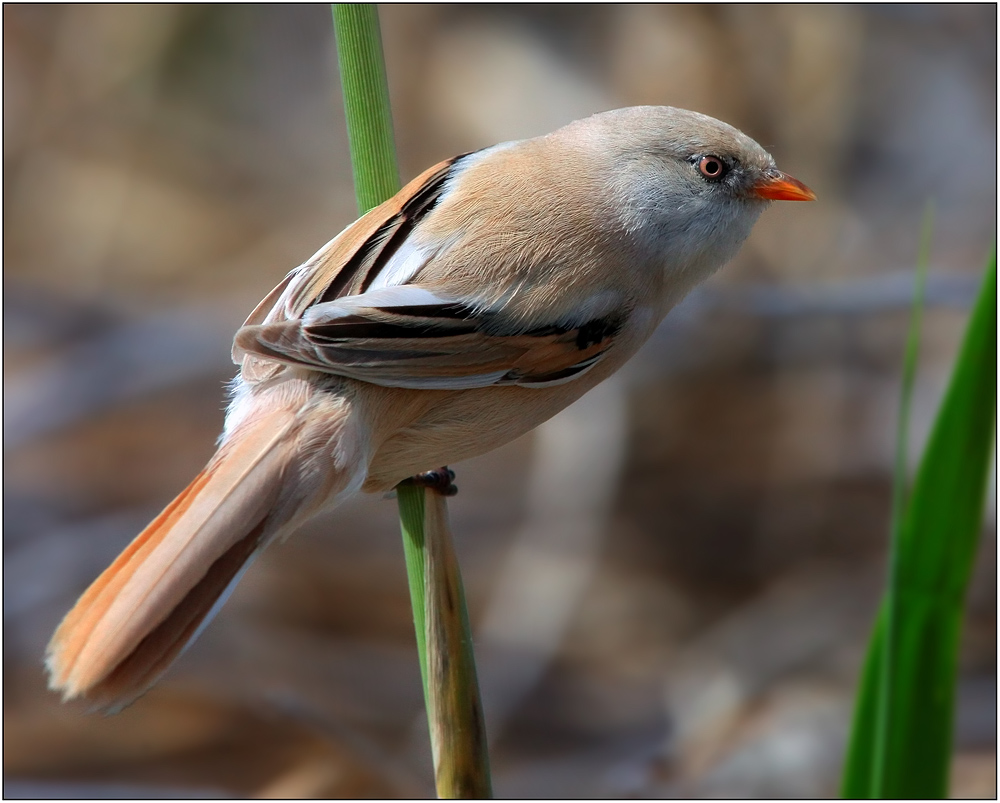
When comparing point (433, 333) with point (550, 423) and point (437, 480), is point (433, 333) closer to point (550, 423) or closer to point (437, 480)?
point (437, 480)

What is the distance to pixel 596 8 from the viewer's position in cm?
468

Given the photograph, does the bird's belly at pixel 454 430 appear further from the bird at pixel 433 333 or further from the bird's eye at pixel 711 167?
the bird's eye at pixel 711 167

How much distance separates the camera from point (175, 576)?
135 centimetres

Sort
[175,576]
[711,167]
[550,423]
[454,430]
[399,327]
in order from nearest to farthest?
[175,576], [399,327], [454,430], [711,167], [550,423]

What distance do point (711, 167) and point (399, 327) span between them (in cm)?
77

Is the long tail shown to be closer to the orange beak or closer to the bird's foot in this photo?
the bird's foot

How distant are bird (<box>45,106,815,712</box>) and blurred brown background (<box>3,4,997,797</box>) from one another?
1.54 m

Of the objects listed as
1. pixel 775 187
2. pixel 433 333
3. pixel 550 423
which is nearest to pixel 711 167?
pixel 775 187

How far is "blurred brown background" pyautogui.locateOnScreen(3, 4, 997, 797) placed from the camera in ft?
12.1

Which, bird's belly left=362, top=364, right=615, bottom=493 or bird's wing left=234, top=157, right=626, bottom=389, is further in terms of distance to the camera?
bird's belly left=362, top=364, right=615, bottom=493

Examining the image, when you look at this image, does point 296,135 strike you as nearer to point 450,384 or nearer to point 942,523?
point 450,384

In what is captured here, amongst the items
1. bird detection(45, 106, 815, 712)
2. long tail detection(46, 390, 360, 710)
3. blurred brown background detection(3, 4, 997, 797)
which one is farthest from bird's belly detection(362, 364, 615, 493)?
blurred brown background detection(3, 4, 997, 797)

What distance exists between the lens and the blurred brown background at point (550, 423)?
3686mm

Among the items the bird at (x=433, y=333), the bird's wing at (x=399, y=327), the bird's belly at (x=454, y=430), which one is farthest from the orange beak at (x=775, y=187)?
the bird's belly at (x=454, y=430)
